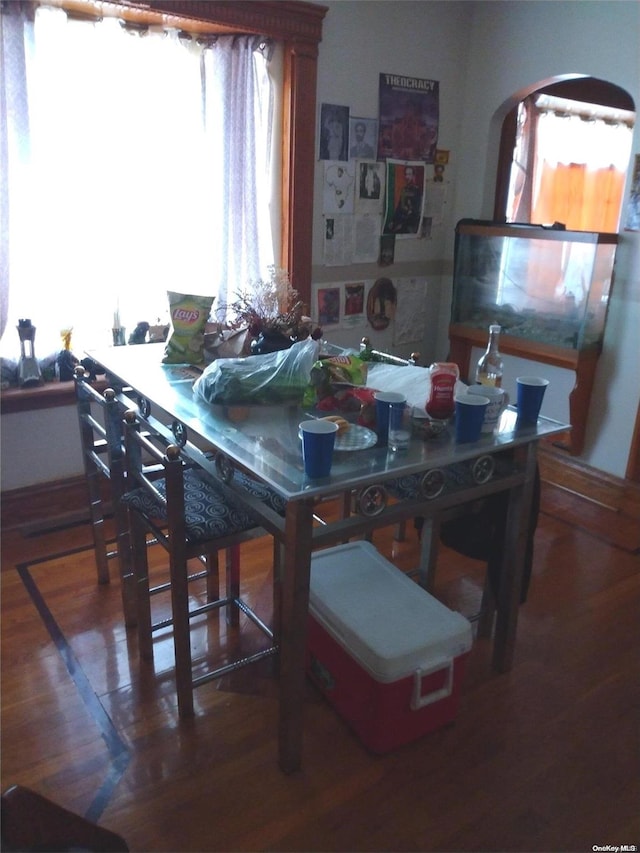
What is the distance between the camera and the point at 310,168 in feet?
9.73

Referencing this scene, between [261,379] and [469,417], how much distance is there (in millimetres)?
546

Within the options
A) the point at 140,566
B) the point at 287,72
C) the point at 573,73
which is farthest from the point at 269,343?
the point at 573,73

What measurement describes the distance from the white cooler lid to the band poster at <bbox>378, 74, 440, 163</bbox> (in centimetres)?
215

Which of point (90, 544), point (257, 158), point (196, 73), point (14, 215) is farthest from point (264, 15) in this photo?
point (90, 544)

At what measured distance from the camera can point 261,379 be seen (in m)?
1.74

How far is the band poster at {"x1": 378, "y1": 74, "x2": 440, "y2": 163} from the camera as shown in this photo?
312 cm

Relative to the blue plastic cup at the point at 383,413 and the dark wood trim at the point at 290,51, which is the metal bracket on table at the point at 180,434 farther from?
the dark wood trim at the point at 290,51

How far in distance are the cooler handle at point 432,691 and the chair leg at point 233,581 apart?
0.72 m

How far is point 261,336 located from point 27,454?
4.37ft

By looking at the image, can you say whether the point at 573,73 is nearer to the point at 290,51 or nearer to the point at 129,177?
the point at 290,51

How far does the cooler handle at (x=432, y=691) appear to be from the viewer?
5.29 ft

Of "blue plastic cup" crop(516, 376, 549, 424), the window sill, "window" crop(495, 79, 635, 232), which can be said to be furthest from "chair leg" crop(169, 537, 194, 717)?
"window" crop(495, 79, 635, 232)

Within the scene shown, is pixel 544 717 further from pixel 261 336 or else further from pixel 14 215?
pixel 14 215

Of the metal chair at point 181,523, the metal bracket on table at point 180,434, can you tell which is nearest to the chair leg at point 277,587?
the metal chair at point 181,523
